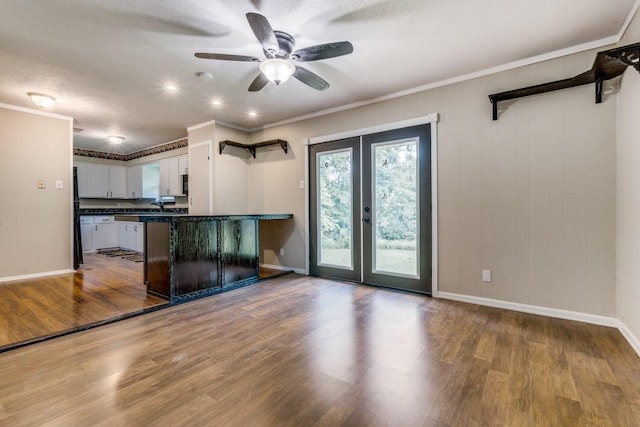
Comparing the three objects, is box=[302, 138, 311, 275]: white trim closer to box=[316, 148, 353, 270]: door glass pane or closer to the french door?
the french door

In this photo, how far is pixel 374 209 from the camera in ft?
12.6

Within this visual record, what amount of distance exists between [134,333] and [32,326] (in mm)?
901

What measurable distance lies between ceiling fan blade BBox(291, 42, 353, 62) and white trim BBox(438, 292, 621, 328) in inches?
104

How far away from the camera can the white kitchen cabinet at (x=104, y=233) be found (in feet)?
22.4

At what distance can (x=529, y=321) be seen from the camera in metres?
2.66

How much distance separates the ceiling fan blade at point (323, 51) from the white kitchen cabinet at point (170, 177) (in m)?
4.82

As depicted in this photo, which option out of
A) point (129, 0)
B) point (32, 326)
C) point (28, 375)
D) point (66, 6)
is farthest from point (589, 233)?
point (32, 326)

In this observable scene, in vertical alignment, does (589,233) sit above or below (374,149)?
below

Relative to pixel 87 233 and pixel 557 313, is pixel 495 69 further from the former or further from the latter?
pixel 87 233

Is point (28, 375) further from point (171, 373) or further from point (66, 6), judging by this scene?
point (66, 6)

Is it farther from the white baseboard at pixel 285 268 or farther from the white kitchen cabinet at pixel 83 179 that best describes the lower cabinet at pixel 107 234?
the white baseboard at pixel 285 268

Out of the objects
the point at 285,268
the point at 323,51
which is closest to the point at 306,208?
the point at 285,268

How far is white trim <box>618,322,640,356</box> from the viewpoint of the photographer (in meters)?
2.08

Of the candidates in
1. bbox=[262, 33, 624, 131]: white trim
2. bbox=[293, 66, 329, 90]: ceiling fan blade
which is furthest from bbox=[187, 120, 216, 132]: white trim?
bbox=[293, 66, 329, 90]: ceiling fan blade
